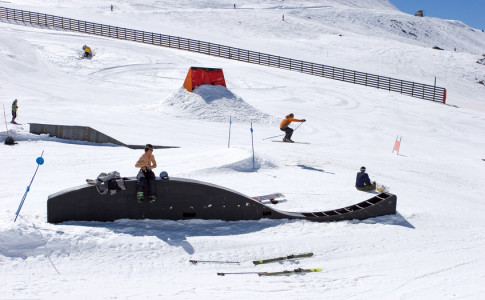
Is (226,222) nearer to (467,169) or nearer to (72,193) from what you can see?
(72,193)

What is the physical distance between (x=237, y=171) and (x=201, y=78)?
12.7 metres

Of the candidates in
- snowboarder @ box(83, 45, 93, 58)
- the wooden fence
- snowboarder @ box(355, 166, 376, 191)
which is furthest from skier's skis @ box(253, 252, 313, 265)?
the wooden fence

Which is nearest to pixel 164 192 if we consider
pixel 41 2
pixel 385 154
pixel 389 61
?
pixel 385 154

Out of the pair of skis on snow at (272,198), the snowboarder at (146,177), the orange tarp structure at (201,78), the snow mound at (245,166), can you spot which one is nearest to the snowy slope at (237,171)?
the snow mound at (245,166)

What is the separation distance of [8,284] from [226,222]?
453 cm

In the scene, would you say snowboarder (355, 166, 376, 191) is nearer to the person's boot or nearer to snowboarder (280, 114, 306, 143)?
snowboarder (280, 114, 306, 143)

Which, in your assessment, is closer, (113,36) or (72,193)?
(72,193)

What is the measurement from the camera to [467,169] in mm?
19266

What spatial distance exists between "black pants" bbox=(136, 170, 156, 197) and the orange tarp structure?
17.0m

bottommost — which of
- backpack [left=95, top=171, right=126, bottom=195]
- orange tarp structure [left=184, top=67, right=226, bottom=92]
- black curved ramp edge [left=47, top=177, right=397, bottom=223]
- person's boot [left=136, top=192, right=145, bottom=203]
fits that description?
black curved ramp edge [left=47, top=177, right=397, bottom=223]

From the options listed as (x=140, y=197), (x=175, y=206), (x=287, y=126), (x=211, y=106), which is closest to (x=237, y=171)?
(x=175, y=206)

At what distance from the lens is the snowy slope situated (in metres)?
8.10

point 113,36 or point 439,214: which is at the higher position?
point 113,36

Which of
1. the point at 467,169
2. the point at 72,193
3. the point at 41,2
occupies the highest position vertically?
the point at 41,2
